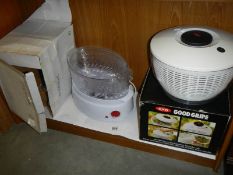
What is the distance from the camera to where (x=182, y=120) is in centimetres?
102

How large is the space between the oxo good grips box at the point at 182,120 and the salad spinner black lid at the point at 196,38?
0.24 m

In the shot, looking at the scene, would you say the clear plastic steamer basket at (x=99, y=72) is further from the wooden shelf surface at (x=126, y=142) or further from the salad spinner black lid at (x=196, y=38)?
the salad spinner black lid at (x=196, y=38)

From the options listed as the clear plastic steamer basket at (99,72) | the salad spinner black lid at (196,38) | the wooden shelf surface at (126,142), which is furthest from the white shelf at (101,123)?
the salad spinner black lid at (196,38)

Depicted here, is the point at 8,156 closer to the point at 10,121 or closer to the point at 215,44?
the point at 10,121

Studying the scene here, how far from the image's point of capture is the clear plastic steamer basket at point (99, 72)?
1.27 metres

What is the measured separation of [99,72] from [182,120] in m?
0.54

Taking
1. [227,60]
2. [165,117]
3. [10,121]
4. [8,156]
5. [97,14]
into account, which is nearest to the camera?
[227,60]

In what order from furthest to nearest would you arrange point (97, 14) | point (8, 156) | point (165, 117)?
1. point (8, 156)
2. point (97, 14)
3. point (165, 117)

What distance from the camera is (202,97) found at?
0.92 meters

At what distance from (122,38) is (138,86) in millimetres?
327

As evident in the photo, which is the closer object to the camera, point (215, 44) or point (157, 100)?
point (215, 44)

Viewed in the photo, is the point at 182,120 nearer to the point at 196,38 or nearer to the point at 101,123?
the point at 196,38

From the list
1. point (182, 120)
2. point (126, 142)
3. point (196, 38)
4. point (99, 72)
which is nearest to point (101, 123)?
point (126, 142)

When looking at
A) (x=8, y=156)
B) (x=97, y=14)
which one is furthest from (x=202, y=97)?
(x=8, y=156)
